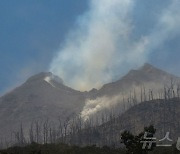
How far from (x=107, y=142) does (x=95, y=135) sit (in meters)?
11.9

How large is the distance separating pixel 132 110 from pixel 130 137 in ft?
531

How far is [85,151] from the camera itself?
6406 cm

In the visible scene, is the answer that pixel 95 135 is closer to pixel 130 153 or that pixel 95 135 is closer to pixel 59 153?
pixel 59 153

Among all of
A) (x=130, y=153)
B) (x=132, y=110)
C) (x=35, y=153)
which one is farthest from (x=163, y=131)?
(x=130, y=153)

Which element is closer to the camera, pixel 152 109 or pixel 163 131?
pixel 163 131

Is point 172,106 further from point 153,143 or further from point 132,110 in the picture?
point 153,143

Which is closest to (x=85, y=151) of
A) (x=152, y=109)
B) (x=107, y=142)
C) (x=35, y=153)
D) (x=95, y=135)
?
(x=35, y=153)

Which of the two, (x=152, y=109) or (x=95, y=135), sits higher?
(x=152, y=109)

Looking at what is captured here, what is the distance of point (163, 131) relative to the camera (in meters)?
148

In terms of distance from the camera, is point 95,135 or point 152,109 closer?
point 95,135

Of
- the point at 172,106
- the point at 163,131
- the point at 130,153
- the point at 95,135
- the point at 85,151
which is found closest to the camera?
the point at 130,153

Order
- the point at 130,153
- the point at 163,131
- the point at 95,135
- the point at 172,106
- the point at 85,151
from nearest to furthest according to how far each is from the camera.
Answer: the point at 130,153, the point at 85,151, the point at 163,131, the point at 95,135, the point at 172,106

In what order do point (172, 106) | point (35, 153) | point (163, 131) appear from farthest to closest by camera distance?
1. point (172, 106)
2. point (163, 131)
3. point (35, 153)

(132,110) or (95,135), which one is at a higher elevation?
(132,110)
